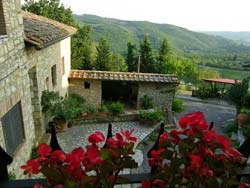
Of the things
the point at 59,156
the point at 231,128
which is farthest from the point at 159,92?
the point at 59,156

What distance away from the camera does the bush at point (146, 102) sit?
41.8 feet

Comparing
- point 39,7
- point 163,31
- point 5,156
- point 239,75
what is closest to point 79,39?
point 39,7

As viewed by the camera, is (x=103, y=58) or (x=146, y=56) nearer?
(x=103, y=58)

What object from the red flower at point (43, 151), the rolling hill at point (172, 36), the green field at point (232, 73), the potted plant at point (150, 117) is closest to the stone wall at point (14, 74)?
the red flower at point (43, 151)

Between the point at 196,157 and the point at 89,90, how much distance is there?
12.2 metres

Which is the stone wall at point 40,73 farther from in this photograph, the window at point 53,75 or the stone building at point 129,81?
the stone building at point 129,81

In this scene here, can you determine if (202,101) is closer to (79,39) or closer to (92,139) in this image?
(79,39)

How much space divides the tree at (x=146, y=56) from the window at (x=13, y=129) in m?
15.2

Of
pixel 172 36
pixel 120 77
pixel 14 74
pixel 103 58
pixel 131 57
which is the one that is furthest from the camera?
pixel 172 36

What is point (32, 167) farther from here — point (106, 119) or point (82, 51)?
point (82, 51)

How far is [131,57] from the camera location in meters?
20.7

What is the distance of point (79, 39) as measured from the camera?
19422mm

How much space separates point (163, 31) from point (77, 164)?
9413cm

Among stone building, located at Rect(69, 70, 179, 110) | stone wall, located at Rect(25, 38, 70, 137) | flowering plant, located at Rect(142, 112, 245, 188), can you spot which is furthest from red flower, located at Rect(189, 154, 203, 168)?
stone building, located at Rect(69, 70, 179, 110)
